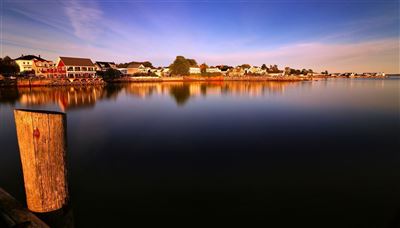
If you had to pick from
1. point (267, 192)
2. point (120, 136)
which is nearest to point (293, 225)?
point (267, 192)

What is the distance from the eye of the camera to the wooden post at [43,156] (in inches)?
121

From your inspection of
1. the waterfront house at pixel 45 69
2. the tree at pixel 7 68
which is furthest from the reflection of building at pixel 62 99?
the tree at pixel 7 68

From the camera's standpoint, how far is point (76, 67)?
64.2 meters

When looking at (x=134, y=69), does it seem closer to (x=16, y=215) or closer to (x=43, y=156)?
(x=43, y=156)

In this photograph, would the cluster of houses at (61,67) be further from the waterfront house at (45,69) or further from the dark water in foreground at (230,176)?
the dark water in foreground at (230,176)

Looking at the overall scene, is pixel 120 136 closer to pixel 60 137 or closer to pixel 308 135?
pixel 60 137

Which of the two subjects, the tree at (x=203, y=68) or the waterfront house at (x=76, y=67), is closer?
the waterfront house at (x=76, y=67)

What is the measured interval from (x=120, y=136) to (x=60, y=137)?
972 centimetres

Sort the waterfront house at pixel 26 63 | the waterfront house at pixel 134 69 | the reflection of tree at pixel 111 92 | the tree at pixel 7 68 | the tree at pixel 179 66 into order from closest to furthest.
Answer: the reflection of tree at pixel 111 92
the tree at pixel 7 68
the waterfront house at pixel 26 63
the tree at pixel 179 66
the waterfront house at pixel 134 69

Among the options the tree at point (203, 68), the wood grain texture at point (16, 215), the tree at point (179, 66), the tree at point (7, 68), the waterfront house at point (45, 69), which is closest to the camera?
the wood grain texture at point (16, 215)

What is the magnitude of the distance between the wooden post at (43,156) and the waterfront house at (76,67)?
7012cm

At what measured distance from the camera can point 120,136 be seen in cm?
1266

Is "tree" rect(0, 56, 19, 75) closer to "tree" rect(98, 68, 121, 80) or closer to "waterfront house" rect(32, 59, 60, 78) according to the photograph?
"waterfront house" rect(32, 59, 60, 78)

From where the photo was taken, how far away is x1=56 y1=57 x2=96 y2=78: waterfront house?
61888mm
